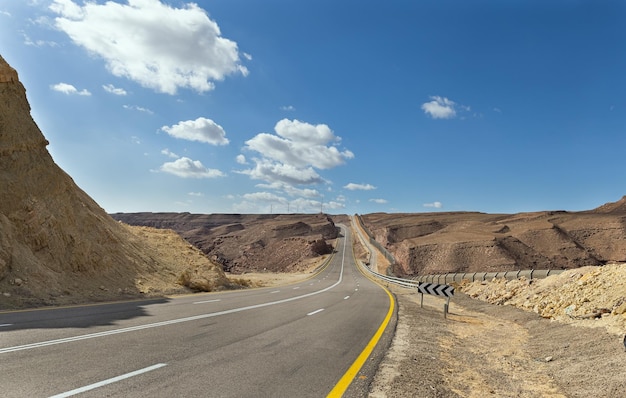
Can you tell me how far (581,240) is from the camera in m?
81.8

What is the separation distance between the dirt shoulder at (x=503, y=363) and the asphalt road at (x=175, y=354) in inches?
36.1

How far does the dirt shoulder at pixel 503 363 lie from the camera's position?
244 inches

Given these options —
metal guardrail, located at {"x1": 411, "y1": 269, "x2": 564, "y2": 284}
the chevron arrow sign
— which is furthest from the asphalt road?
metal guardrail, located at {"x1": 411, "y1": 269, "x2": 564, "y2": 284}

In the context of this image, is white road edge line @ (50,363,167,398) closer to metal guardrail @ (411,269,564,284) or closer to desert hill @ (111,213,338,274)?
metal guardrail @ (411,269,564,284)

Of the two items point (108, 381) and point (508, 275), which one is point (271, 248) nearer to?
point (508, 275)

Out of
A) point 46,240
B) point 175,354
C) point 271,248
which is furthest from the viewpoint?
point 271,248

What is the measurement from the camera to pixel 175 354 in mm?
7211

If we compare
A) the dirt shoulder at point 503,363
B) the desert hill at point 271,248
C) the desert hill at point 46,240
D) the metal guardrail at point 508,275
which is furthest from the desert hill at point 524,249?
the dirt shoulder at point 503,363

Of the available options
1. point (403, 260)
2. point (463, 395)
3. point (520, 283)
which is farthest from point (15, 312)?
point (403, 260)

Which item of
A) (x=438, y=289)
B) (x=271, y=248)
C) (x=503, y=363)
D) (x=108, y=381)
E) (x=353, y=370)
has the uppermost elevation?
(x=438, y=289)

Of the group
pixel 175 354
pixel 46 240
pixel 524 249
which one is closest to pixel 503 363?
pixel 175 354

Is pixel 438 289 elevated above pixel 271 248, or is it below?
above

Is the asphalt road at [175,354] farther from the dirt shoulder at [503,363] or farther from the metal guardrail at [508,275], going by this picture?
the metal guardrail at [508,275]

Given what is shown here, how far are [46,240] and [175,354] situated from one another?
1584 centimetres
